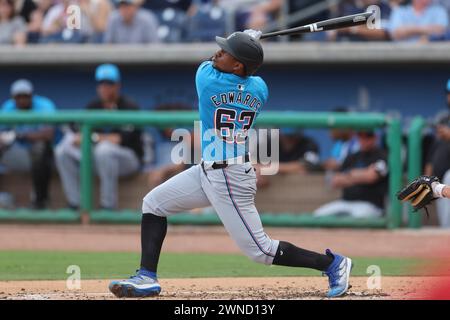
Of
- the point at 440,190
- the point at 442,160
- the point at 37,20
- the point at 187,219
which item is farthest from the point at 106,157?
the point at 440,190

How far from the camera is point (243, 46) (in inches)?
223

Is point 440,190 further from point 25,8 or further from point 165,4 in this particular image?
point 25,8

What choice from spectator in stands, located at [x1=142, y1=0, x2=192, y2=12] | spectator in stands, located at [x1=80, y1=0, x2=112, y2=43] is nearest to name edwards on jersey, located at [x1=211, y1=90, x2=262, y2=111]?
spectator in stands, located at [x1=142, y1=0, x2=192, y2=12]

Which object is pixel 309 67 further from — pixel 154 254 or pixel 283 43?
pixel 154 254

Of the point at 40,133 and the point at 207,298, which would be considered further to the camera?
the point at 40,133

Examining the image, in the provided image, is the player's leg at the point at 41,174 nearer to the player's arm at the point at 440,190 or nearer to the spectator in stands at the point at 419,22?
the spectator in stands at the point at 419,22

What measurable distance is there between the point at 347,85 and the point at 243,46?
21.3 feet

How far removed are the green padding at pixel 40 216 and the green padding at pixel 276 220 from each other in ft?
0.88

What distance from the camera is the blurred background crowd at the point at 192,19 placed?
1148 centimetres

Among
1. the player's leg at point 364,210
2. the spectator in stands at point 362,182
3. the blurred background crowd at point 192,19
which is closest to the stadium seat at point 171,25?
the blurred background crowd at point 192,19

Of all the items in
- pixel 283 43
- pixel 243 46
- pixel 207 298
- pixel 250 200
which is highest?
pixel 283 43
